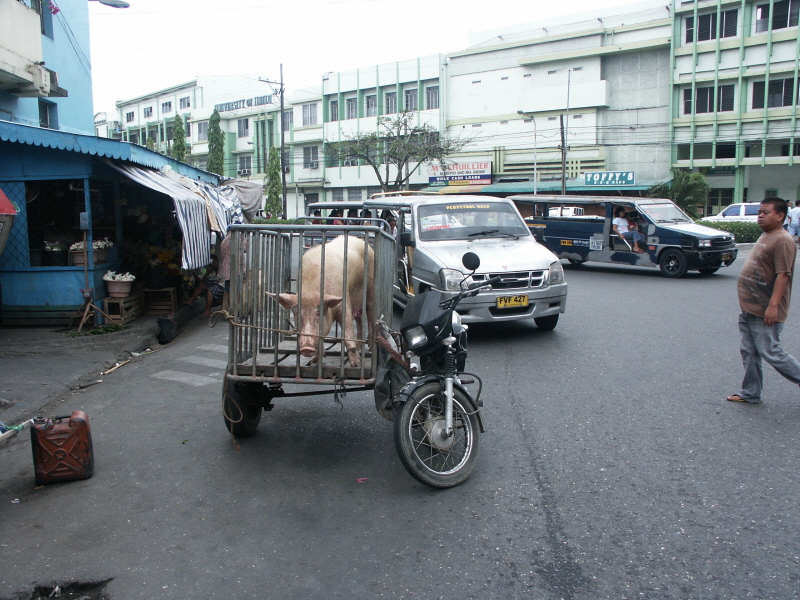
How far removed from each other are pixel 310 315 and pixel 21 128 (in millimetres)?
6291

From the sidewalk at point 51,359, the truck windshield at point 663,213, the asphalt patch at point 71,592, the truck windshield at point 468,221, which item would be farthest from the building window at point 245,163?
the asphalt patch at point 71,592

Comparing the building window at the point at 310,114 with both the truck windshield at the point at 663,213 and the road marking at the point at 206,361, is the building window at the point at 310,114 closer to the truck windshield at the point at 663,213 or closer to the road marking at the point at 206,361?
the truck windshield at the point at 663,213

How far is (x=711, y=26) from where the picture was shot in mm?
38594

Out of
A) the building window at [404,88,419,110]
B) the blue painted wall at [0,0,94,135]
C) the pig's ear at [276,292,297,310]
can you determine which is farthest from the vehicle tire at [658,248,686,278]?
the building window at [404,88,419,110]

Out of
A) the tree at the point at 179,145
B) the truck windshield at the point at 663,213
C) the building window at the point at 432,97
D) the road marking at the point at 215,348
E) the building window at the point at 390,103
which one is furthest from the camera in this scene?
the tree at the point at 179,145

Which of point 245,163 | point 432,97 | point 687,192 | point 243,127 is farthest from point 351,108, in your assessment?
point 687,192

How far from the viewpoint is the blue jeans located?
5.35 meters

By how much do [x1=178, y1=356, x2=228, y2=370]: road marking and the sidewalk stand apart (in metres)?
0.89

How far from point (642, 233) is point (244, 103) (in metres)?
50.8

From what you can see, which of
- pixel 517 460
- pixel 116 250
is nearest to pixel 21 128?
pixel 116 250

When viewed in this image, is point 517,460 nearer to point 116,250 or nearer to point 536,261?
point 536,261

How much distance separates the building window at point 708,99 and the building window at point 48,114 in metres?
35.1

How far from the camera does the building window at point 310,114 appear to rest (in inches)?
2201

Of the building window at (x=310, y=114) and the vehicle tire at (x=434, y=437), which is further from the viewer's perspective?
the building window at (x=310, y=114)
